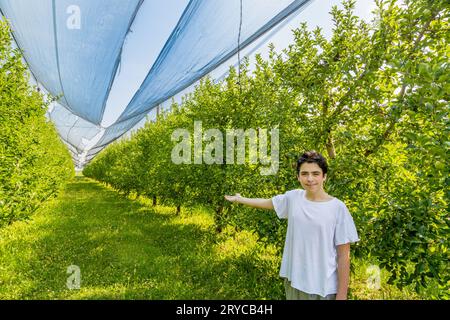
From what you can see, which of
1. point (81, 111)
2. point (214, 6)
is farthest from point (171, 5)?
point (81, 111)

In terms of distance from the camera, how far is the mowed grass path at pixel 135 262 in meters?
4.70

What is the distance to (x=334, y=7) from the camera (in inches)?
141

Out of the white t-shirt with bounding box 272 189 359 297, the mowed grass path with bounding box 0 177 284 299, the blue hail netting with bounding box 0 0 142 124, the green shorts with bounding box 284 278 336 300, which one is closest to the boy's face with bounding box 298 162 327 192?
the white t-shirt with bounding box 272 189 359 297

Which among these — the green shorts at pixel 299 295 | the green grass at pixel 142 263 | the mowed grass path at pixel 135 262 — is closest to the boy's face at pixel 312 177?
the green shorts at pixel 299 295

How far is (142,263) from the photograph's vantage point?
598 cm

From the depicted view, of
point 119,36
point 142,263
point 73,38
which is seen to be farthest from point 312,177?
point 73,38

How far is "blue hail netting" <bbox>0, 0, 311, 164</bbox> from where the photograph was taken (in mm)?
6480

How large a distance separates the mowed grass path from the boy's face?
9.44ft

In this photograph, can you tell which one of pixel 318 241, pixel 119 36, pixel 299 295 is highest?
pixel 119 36

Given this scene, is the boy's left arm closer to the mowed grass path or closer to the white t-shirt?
the white t-shirt

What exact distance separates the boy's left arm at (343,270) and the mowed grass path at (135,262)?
2.66 metres

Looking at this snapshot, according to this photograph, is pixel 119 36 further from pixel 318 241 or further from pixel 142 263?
pixel 318 241

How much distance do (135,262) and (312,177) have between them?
15.9ft

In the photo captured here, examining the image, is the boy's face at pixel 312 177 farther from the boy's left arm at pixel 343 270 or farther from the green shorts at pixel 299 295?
the green shorts at pixel 299 295
